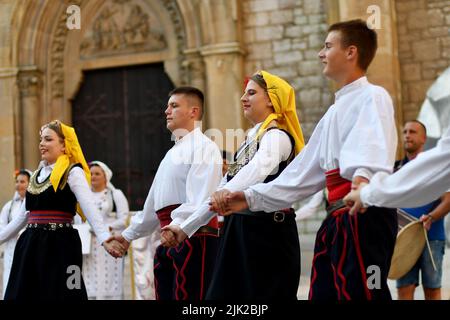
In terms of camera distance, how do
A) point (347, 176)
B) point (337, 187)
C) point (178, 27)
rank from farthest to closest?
point (178, 27)
point (337, 187)
point (347, 176)

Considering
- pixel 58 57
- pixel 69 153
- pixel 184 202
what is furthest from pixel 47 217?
pixel 58 57

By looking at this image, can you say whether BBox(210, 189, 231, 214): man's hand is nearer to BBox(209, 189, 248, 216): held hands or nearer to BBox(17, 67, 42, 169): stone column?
BBox(209, 189, 248, 216): held hands

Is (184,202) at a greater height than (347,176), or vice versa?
(347,176)

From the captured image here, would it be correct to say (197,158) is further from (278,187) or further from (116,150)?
(116,150)

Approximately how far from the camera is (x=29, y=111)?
43.7 ft

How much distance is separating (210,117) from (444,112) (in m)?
3.55

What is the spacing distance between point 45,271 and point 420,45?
7.81 m

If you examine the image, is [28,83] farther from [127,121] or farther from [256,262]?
[256,262]

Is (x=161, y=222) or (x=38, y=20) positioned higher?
(x=38, y=20)
